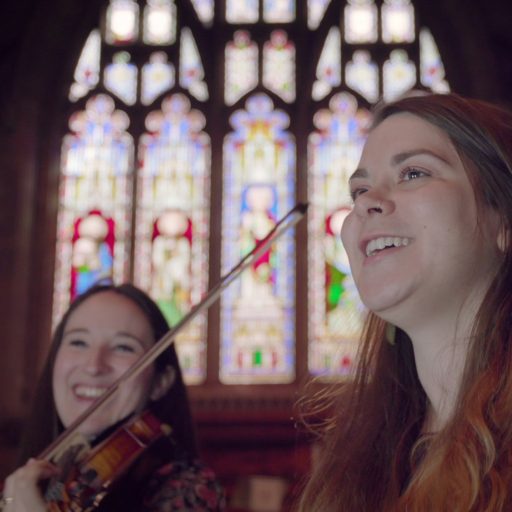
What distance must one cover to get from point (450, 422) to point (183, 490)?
0.83 m

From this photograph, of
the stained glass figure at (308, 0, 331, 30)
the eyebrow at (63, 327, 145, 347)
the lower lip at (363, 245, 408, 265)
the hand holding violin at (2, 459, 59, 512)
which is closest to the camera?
the lower lip at (363, 245, 408, 265)

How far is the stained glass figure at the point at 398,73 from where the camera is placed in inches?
244

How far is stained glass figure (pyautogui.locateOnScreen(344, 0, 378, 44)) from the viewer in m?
6.36

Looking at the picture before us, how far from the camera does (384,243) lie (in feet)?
3.39

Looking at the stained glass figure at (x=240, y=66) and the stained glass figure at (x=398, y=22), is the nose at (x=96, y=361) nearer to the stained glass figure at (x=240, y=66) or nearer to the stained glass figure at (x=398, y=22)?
the stained glass figure at (x=240, y=66)

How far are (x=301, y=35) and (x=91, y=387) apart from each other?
192 inches

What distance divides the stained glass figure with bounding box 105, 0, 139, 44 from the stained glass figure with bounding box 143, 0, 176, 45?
74 millimetres

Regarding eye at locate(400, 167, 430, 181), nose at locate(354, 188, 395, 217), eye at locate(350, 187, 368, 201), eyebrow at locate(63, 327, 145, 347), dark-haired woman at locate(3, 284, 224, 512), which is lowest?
dark-haired woman at locate(3, 284, 224, 512)

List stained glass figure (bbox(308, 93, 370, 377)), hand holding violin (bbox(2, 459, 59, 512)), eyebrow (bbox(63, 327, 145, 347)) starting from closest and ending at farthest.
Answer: hand holding violin (bbox(2, 459, 59, 512)), eyebrow (bbox(63, 327, 145, 347)), stained glass figure (bbox(308, 93, 370, 377))

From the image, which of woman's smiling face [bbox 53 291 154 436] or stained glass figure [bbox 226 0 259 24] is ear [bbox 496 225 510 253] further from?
stained glass figure [bbox 226 0 259 24]

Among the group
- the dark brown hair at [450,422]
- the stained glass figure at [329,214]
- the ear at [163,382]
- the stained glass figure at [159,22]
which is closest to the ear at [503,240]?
the dark brown hair at [450,422]

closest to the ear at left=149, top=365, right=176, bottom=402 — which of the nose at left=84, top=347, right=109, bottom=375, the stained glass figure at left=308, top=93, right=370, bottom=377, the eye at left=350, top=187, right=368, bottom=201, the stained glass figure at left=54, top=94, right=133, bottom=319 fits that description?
the nose at left=84, top=347, right=109, bottom=375

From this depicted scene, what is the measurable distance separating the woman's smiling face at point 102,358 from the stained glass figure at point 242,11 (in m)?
4.83

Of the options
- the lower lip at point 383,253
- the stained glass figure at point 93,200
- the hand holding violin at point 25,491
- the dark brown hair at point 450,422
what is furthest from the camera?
the stained glass figure at point 93,200
